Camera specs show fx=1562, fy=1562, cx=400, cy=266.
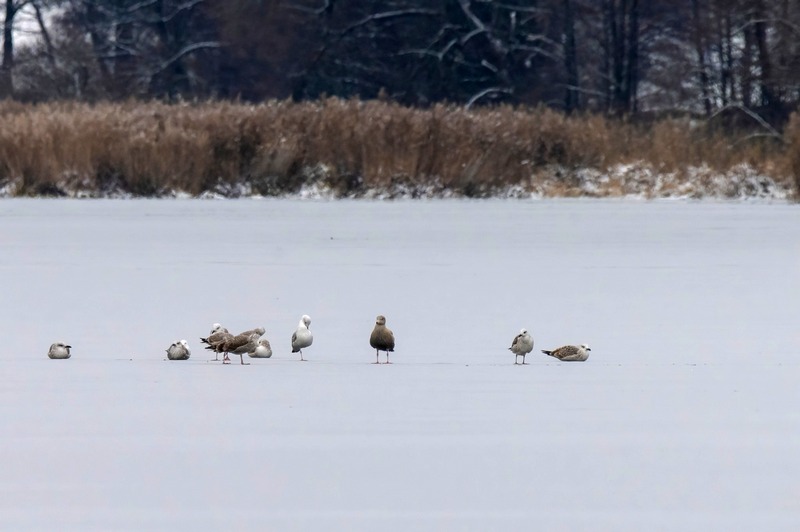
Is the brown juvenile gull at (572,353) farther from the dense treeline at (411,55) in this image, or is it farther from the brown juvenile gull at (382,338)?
the dense treeline at (411,55)

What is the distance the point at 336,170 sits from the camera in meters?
18.5

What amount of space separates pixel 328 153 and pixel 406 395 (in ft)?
43.6

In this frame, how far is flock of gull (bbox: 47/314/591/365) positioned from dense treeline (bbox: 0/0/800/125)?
73.0 feet

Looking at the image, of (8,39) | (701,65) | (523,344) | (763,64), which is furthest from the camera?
(8,39)

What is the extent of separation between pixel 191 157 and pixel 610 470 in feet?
47.4

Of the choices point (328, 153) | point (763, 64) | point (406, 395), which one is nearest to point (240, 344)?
point (406, 395)

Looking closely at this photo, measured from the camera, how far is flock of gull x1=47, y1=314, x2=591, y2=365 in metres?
6.01

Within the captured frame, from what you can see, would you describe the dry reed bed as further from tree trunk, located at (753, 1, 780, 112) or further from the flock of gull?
the flock of gull

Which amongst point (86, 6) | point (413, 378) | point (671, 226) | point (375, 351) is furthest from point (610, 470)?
point (86, 6)

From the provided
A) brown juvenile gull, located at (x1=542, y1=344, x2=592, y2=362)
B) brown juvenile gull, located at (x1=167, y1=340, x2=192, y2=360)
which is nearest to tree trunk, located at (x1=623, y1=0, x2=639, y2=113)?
brown juvenile gull, located at (x1=542, y1=344, x2=592, y2=362)

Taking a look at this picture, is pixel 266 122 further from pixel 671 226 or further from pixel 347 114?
pixel 671 226

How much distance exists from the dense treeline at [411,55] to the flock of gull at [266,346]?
73.0ft

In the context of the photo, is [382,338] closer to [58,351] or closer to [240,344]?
[240,344]

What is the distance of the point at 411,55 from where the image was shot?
3350 centimetres
